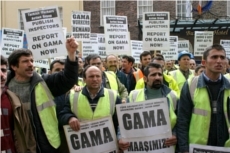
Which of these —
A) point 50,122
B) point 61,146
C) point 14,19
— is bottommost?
point 61,146

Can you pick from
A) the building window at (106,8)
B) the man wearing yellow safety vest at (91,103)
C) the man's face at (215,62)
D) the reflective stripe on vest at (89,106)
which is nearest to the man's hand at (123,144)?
the man wearing yellow safety vest at (91,103)

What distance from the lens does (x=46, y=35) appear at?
20.7 feet

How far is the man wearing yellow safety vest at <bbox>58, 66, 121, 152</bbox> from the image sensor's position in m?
4.55

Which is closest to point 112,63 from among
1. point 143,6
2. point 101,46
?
point 101,46

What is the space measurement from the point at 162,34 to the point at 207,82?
5.31 meters

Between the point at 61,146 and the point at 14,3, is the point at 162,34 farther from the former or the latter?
the point at 14,3

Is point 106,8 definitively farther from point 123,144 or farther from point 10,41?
point 123,144

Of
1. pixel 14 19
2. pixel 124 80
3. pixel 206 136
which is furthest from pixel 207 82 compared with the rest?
pixel 14 19

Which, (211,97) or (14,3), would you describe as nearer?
(211,97)

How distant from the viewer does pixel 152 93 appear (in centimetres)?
489

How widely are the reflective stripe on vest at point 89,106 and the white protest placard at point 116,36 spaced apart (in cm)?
453

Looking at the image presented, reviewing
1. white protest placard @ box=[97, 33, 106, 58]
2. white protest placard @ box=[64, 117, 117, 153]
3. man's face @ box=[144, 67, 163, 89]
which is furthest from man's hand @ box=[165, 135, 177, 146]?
white protest placard @ box=[97, 33, 106, 58]

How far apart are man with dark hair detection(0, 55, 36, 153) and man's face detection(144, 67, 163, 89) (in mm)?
1723

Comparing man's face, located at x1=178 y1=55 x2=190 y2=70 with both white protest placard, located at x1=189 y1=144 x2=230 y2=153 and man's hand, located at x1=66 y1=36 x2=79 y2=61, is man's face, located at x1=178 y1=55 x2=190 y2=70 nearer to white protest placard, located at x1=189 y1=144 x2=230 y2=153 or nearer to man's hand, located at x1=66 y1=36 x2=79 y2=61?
white protest placard, located at x1=189 y1=144 x2=230 y2=153
